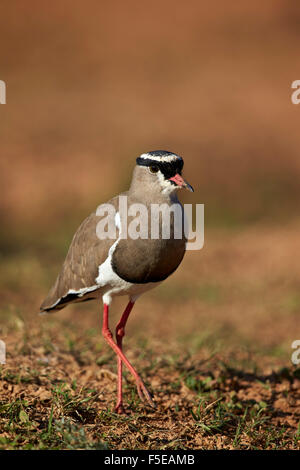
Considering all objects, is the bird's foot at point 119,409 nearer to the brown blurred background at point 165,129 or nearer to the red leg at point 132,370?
the red leg at point 132,370

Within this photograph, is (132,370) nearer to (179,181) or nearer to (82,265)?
(82,265)

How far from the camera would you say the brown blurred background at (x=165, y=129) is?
880cm

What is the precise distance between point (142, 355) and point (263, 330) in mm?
2417

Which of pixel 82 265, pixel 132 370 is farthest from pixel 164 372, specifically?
pixel 82 265

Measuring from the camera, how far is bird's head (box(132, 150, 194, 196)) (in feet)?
12.5

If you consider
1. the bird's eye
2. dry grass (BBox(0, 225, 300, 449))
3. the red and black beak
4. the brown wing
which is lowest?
dry grass (BBox(0, 225, 300, 449))

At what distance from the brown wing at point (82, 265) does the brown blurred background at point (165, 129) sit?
1863 mm

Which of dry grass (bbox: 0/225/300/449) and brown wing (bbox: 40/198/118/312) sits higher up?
brown wing (bbox: 40/198/118/312)

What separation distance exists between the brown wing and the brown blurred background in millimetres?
1863

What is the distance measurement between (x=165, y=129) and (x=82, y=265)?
10476mm

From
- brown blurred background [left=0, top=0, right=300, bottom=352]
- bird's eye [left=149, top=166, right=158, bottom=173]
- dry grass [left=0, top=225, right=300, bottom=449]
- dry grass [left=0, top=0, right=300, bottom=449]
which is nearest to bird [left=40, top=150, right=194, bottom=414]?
bird's eye [left=149, top=166, right=158, bottom=173]

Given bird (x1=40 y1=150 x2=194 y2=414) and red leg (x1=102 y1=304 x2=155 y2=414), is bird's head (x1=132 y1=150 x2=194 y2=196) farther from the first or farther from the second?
red leg (x1=102 y1=304 x2=155 y2=414)

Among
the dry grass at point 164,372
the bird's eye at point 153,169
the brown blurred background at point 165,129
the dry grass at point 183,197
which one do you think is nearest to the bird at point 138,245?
the bird's eye at point 153,169
